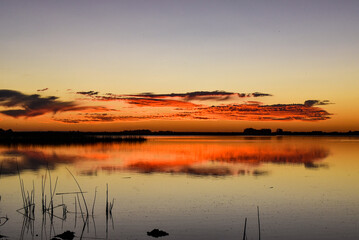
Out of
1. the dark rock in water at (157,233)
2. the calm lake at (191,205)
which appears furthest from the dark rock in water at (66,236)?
the dark rock in water at (157,233)

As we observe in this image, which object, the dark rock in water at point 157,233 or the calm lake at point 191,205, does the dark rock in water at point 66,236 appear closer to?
the calm lake at point 191,205

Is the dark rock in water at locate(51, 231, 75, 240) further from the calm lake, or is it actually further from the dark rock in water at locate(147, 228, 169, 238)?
the dark rock in water at locate(147, 228, 169, 238)

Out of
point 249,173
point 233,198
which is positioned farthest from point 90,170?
point 233,198

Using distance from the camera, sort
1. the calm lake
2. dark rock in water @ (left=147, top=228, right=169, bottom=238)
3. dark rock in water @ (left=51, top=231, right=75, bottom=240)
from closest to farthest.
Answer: dark rock in water @ (left=51, top=231, right=75, bottom=240) < dark rock in water @ (left=147, top=228, right=169, bottom=238) < the calm lake

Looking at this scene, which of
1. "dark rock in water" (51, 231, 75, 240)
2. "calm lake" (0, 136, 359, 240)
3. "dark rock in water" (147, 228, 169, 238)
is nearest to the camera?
"dark rock in water" (51, 231, 75, 240)

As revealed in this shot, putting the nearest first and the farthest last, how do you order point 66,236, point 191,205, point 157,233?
point 66,236 → point 157,233 → point 191,205

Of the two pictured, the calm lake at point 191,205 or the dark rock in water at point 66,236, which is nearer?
the dark rock in water at point 66,236

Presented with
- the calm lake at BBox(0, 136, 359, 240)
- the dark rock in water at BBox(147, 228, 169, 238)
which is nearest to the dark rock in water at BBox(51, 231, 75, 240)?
the calm lake at BBox(0, 136, 359, 240)

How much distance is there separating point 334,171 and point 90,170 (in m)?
19.5

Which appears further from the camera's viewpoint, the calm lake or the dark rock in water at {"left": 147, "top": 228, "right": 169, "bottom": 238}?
the calm lake

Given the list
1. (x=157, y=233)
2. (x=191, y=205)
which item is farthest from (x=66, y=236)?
(x=191, y=205)

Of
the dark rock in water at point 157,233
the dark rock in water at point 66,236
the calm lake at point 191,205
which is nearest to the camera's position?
the dark rock in water at point 66,236

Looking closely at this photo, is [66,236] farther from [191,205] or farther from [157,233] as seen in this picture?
[191,205]

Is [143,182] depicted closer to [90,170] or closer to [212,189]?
[212,189]
